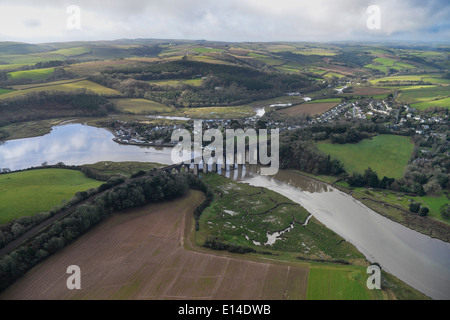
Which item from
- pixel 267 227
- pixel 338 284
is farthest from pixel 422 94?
pixel 338 284

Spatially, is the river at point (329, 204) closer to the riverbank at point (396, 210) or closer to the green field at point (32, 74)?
the riverbank at point (396, 210)

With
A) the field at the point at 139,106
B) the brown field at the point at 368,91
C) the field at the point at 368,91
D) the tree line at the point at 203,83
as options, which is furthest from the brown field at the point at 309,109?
the field at the point at 139,106

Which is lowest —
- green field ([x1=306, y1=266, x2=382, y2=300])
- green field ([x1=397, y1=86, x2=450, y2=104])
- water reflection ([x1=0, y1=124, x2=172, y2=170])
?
green field ([x1=306, y1=266, x2=382, y2=300])

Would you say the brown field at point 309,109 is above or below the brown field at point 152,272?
above

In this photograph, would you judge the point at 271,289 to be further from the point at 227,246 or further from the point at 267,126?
the point at 267,126

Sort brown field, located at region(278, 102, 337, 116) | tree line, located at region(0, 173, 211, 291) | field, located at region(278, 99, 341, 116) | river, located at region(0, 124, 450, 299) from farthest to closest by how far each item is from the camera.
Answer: field, located at region(278, 99, 341, 116)
brown field, located at region(278, 102, 337, 116)
river, located at region(0, 124, 450, 299)
tree line, located at region(0, 173, 211, 291)

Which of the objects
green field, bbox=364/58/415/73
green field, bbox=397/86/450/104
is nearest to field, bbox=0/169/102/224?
green field, bbox=397/86/450/104

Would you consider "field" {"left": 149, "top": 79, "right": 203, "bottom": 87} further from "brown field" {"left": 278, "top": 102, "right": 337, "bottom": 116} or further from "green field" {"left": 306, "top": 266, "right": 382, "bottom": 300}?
"green field" {"left": 306, "top": 266, "right": 382, "bottom": 300}
